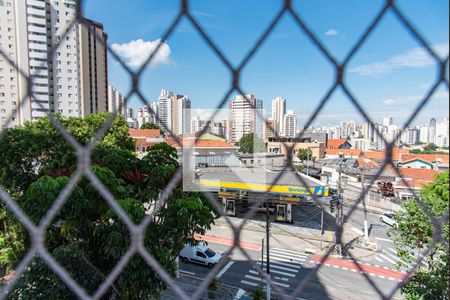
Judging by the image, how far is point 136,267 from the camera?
5.95 ft

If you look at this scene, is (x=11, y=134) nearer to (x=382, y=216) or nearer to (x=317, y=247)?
(x=317, y=247)

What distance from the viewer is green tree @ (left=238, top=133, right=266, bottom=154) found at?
94cm

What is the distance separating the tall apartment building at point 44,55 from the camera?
19.0 inches

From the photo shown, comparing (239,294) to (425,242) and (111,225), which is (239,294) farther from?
(111,225)

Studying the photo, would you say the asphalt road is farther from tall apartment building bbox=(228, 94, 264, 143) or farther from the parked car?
tall apartment building bbox=(228, 94, 264, 143)

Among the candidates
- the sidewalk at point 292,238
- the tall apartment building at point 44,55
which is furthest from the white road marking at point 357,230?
the tall apartment building at point 44,55

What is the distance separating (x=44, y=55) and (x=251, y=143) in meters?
0.67

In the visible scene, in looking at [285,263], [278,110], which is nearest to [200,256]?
[285,263]

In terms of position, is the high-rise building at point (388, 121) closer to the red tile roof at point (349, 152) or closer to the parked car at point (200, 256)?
the red tile roof at point (349, 152)

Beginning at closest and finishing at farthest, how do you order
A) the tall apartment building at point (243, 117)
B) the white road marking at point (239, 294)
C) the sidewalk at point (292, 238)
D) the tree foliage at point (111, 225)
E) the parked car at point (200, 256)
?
the tall apartment building at point (243, 117), the tree foliage at point (111, 225), the white road marking at point (239, 294), the parked car at point (200, 256), the sidewalk at point (292, 238)

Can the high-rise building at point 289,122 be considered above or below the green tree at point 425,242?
above

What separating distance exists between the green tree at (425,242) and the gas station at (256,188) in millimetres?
724

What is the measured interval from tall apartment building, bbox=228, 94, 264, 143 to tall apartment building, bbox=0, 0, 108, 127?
310mm

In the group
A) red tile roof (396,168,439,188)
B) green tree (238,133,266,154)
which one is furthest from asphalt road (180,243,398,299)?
green tree (238,133,266,154)
